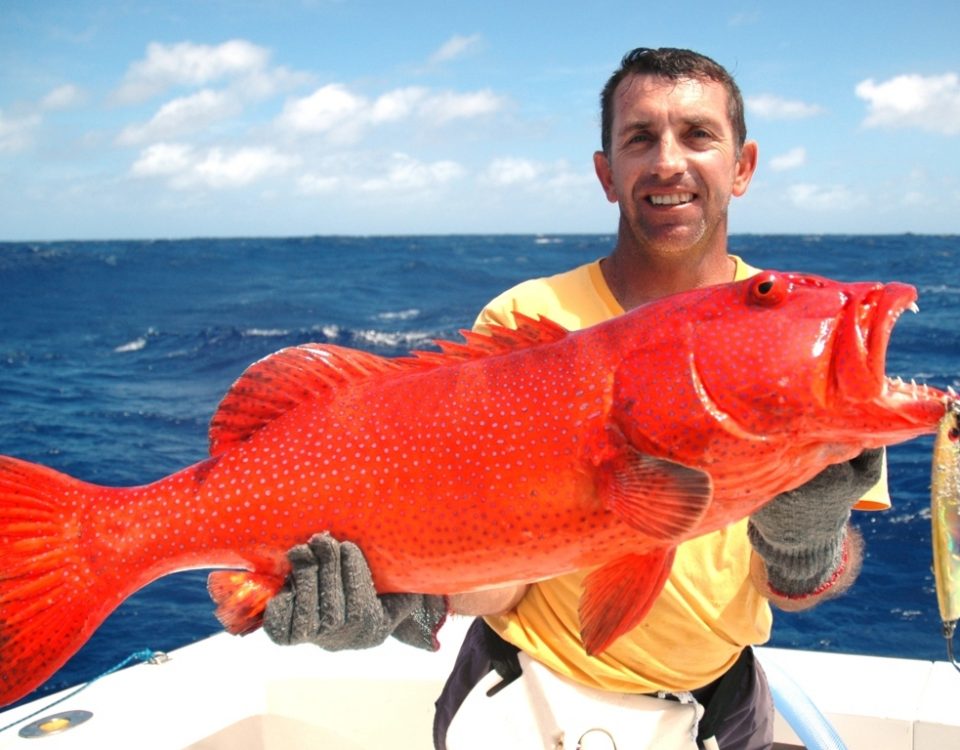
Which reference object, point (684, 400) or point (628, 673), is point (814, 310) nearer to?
point (684, 400)

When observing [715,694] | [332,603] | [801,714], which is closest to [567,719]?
[715,694]

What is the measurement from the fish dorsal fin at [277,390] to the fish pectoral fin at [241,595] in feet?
1.23

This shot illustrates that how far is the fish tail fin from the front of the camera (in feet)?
7.53

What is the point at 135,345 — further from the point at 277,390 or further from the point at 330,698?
the point at 277,390

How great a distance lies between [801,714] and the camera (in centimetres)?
338

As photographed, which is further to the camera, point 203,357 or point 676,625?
point 203,357

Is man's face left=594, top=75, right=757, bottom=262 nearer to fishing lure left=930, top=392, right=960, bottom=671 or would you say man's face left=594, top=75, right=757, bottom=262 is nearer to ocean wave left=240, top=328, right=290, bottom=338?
fishing lure left=930, top=392, right=960, bottom=671

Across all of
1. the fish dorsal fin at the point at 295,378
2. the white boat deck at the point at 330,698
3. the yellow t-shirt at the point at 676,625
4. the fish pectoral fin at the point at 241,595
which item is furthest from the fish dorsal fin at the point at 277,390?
the white boat deck at the point at 330,698

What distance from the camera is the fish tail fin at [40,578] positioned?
2.29m

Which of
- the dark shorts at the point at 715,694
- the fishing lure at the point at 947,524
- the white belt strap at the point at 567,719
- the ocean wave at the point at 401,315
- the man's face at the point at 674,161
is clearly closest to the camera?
the fishing lure at the point at 947,524

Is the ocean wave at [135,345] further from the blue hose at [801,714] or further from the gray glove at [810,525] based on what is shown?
the gray glove at [810,525]

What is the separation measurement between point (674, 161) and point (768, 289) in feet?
3.60

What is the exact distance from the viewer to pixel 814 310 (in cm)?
216

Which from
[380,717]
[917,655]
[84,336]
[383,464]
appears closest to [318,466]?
[383,464]
